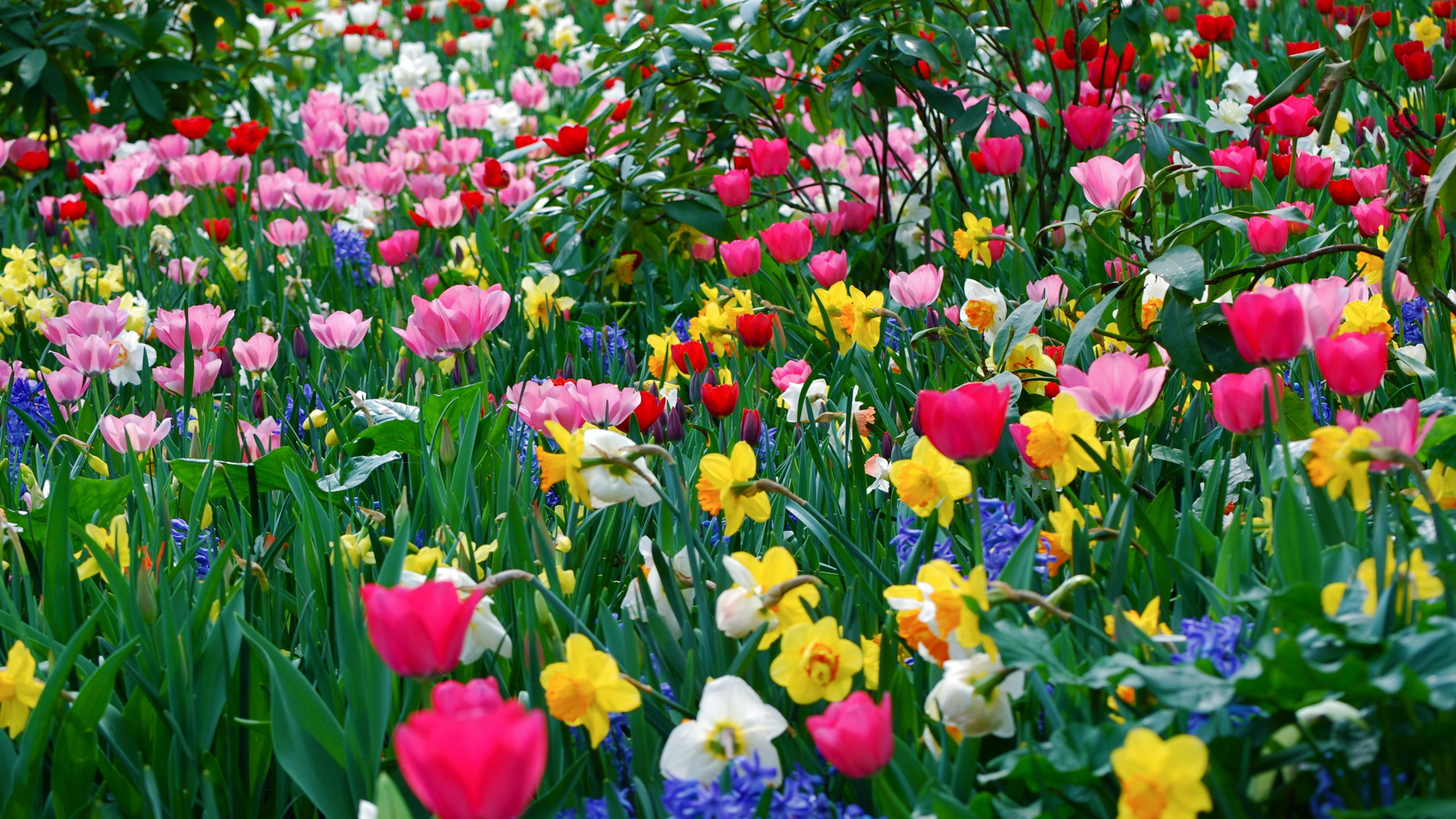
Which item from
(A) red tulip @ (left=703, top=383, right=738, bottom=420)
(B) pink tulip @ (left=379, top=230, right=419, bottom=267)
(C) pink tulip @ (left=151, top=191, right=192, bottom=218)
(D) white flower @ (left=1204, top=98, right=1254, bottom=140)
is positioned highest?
(D) white flower @ (left=1204, top=98, right=1254, bottom=140)

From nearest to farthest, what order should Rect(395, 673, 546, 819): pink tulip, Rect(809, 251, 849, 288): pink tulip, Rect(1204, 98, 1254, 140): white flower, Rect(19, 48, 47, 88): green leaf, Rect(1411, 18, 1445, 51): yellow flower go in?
Rect(395, 673, 546, 819): pink tulip
Rect(809, 251, 849, 288): pink tulip
Rect(1204, 98, 1254, 140): white flower
Rect(1411, 18, 1445, 51): yellow flower
Rect(19, 48, 47, 88): green leaf

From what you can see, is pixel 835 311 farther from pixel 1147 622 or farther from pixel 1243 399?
pixel 1147 622

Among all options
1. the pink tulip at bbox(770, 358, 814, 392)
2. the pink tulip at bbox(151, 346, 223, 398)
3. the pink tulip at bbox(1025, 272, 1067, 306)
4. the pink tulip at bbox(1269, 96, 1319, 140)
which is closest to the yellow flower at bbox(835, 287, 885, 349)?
the pink tulip at bbox(770, 358, 814, 392)

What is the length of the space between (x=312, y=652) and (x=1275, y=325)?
0.84 m

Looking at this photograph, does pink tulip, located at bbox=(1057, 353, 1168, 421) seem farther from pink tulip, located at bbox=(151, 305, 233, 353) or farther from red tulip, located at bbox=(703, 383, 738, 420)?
pink tulip, located at bbox=(151, 305, 233, 353)

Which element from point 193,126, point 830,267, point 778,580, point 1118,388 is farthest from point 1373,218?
point 193,126

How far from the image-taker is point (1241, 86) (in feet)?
10.2

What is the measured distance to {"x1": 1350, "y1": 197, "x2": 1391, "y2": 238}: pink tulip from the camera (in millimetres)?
1860

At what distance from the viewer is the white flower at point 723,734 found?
82cm

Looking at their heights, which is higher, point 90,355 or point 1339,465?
point 1339,465

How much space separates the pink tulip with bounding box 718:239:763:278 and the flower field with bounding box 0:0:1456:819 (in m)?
0.02

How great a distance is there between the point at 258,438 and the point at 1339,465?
1330 mm

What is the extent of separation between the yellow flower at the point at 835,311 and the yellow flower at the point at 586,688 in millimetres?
1043

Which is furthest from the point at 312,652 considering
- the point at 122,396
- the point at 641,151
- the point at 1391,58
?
the point at 1391,58
